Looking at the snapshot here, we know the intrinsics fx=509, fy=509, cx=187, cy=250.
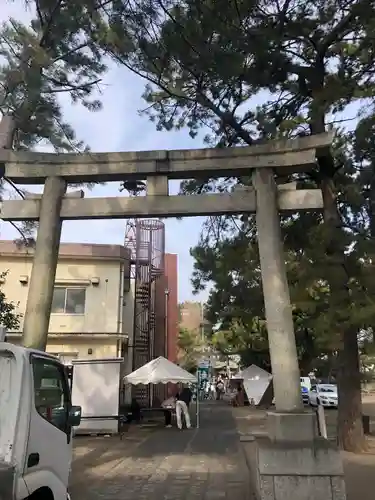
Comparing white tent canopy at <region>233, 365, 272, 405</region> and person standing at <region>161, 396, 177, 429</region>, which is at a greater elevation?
white tent canopy at <region>233, 365, 272, 405</region>

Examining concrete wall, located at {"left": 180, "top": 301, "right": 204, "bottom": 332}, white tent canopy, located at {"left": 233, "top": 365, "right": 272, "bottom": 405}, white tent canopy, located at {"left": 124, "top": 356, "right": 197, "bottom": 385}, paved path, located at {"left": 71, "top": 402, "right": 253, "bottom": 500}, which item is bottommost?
paved path, located at {"left": 71, "top": 402, "right": 253, "bottom": 500}

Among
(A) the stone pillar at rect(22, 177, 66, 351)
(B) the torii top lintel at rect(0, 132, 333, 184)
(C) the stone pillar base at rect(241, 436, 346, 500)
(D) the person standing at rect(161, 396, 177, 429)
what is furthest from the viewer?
(D) the person standing at rect(161, 396, 177, 429)

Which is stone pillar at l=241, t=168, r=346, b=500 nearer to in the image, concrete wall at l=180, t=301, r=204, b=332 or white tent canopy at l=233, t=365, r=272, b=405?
white tent canopy at l=233, t=365, r=272, b=405

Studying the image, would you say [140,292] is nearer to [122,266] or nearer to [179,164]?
[122,266]

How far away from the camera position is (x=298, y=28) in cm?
1150

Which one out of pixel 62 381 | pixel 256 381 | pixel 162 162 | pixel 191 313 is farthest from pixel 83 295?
pixel 191 313

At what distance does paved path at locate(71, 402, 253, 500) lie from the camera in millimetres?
8062

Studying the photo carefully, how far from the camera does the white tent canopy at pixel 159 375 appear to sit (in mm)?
16766

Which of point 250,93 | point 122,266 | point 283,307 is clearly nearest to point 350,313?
point 283,307

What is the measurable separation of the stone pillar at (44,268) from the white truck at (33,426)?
356cm

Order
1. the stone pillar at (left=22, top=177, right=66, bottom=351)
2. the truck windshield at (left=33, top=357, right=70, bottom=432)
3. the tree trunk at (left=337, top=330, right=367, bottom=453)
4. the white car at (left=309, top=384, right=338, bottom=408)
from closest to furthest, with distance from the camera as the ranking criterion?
the truck windshield at (left=33, top=357, right=70, bottom=432) < the stone pillar at (left=22, top=177, right=66, bottom=351) < the tree trunk at (left=337, top=330, right=367, bottom=453) < the white car at (left=309, top=384, right=338, bottom=408)

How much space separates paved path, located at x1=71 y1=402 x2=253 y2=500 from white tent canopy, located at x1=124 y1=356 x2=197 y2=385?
5.68ft

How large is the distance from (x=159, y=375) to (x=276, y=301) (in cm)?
960

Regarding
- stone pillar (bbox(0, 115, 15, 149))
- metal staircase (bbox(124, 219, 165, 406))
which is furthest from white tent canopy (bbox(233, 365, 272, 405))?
stone pillar (bbox(0, 115, 15, 149))
